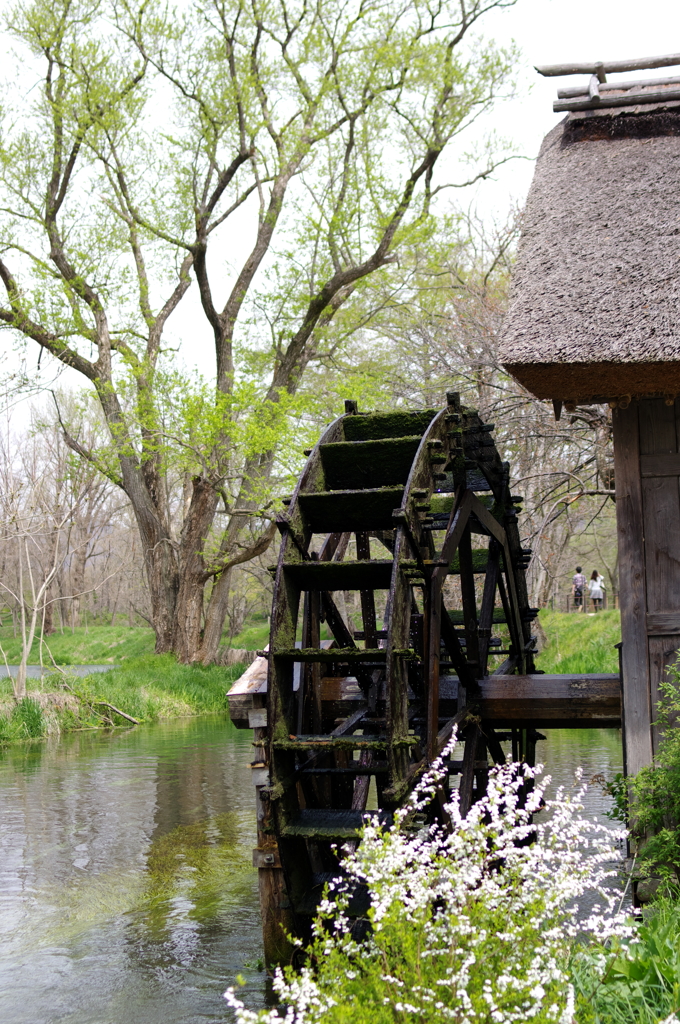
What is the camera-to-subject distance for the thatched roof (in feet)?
16.1

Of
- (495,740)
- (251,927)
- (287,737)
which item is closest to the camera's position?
(287,737)

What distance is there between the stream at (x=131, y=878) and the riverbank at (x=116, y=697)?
1.92 ft

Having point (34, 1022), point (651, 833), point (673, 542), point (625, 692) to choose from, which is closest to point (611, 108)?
point (673, 542)

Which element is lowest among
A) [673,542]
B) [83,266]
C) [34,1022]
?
[34,1022]

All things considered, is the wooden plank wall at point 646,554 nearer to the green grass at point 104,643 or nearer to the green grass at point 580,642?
the green grass at point 580,642

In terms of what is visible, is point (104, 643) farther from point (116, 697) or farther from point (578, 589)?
point (116, 697)

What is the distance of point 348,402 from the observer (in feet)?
21.1

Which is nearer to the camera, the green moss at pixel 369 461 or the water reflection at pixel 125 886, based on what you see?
the water reflection at pixel 125 886

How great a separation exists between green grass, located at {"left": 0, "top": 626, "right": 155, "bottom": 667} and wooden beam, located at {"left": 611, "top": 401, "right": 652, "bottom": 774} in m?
22.6

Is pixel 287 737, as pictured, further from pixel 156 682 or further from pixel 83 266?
pixel 83 266

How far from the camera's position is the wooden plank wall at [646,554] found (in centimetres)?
524

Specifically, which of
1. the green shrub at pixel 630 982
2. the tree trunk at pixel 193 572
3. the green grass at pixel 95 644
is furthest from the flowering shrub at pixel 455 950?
the green grass at pixel 95 644

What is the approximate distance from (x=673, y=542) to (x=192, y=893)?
14.0ft

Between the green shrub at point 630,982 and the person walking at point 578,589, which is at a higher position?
the person walking at point 578,589
